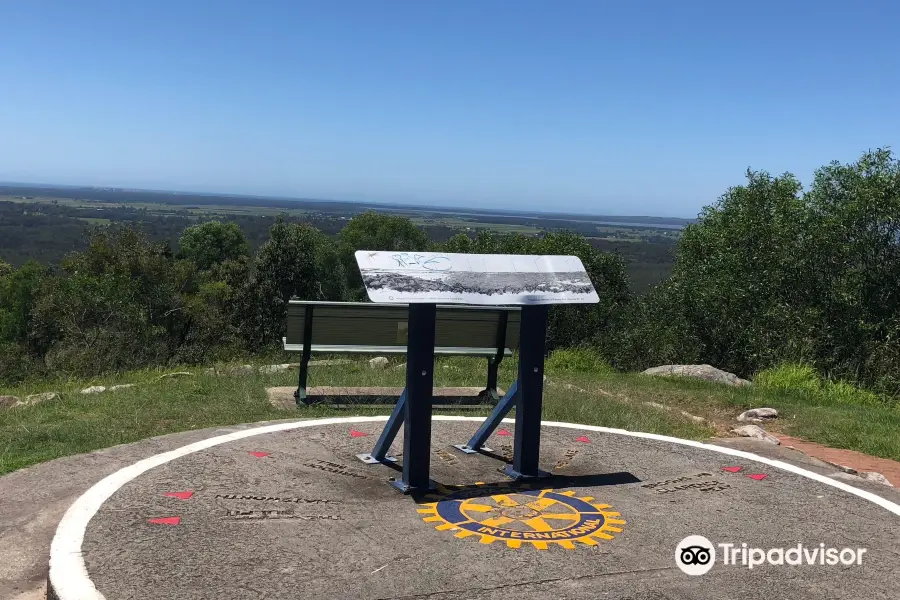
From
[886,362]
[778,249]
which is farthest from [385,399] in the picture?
[778,249]

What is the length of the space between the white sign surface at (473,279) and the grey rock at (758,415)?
3.19 metres

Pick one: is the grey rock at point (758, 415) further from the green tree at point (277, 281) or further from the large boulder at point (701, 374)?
the green tree at point (277, 281)

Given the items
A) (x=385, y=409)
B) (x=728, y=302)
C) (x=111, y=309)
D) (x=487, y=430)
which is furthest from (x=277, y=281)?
(x=487, y=430)

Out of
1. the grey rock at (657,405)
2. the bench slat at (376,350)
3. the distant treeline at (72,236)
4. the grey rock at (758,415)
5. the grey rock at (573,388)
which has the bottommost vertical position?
the distant treeline at (72,236)

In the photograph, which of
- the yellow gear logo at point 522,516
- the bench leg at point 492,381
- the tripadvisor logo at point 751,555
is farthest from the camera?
the bench leg at point 492,381

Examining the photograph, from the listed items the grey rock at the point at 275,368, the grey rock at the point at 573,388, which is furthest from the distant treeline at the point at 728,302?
the grey rock at the point at 573,388

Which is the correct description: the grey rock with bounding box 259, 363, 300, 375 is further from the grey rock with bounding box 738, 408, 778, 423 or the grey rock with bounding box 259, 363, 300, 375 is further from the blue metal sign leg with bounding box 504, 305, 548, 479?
the grey rock with bounding box 738, 408, 778, 423

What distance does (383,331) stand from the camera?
7.44 metres

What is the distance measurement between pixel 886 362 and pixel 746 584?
11.5m

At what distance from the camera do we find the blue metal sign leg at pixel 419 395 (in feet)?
15.6

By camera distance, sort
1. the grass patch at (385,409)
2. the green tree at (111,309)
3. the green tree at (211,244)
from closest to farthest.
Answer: the grass patch at (385,409), the green tree at (111,309), the green tree at (211,244)

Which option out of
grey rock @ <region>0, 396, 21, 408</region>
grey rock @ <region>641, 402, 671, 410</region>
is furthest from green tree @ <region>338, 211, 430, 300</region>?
grey rock @ <region>641, 402, 671, 410</region>

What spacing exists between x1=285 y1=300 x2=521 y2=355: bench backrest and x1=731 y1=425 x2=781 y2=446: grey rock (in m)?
2.15

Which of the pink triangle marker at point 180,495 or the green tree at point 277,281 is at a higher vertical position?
the pink triangle marker at point 180,495
